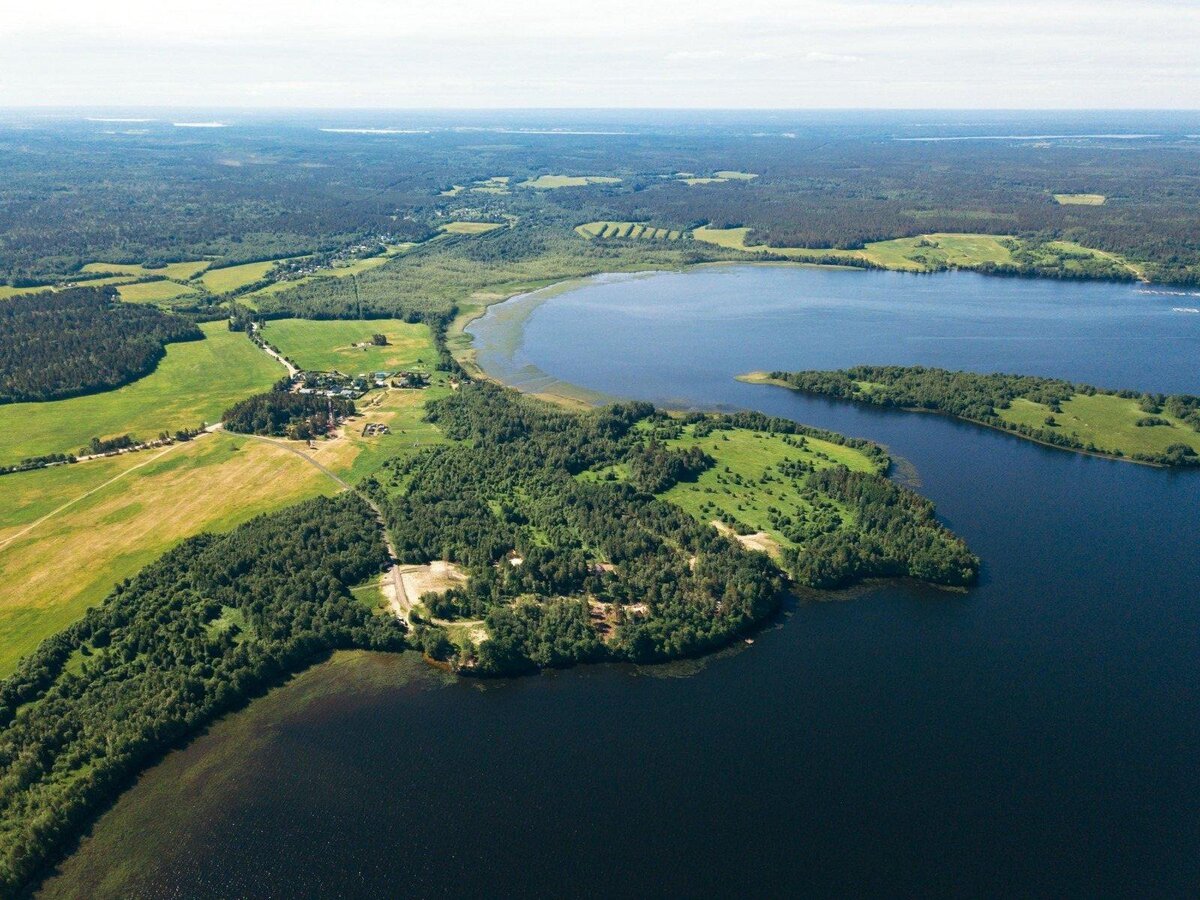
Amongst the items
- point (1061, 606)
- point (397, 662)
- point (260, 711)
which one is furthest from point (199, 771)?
point (1061, 606)

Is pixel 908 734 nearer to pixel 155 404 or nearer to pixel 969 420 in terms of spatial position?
pixel 969 420

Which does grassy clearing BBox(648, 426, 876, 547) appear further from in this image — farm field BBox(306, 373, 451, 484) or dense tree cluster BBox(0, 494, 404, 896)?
dense tree cluster BBox(0, 494, 404, 896)

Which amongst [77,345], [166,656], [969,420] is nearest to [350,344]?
[77,345]

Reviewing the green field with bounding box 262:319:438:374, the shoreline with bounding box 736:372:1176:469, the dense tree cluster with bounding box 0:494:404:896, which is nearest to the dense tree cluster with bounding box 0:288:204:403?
the green field with bounding box 262:319:438:374

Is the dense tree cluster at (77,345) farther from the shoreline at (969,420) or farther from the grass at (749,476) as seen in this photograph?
the shoreline at (969,420)

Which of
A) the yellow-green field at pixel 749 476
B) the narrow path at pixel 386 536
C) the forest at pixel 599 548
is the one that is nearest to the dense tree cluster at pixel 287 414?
the narrow path at pixel 386 536
